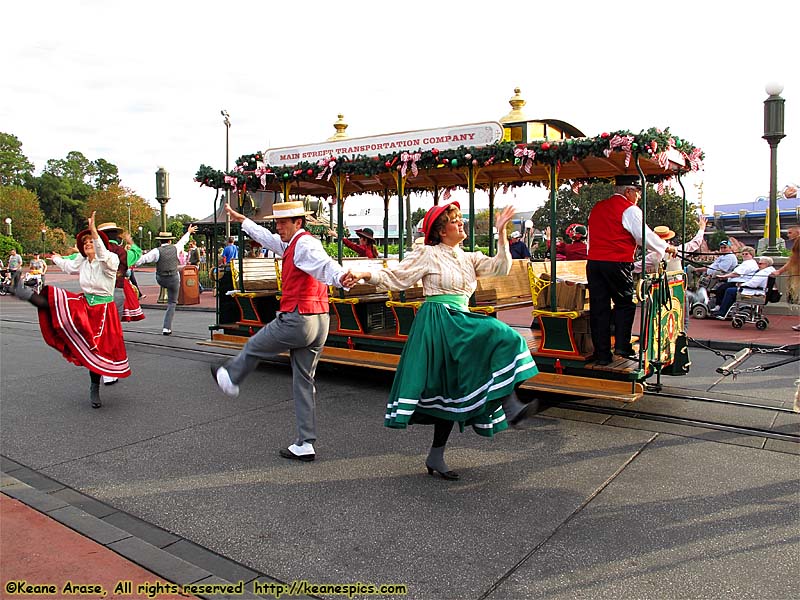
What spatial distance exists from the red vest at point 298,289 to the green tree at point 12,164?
86461 mm

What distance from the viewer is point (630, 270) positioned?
20.9 feet

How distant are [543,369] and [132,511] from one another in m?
3.99

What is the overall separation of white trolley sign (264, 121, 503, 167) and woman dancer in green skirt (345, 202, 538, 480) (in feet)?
7.93

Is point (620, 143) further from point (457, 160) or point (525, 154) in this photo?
point (457, 160)

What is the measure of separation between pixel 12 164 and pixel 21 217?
98.4 ft

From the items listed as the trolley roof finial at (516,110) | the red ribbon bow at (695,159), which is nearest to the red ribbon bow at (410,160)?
the trolley roof finial at (516,110)

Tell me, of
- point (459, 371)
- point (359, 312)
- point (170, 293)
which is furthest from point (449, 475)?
point (170, 293)

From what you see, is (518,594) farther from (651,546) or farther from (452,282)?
(452,282)

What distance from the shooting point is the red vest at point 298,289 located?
201 inches

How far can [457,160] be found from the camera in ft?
22.7

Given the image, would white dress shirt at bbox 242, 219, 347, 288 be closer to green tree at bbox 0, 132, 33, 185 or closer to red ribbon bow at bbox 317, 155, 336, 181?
red ribbon bow at bbox 317, 155, 336, 181

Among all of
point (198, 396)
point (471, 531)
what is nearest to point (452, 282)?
point (471, 531)

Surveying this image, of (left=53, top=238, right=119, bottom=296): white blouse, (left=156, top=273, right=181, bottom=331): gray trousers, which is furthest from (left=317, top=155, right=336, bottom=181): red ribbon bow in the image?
(left=156, top=273, right=181, bottom=331): gray trousers

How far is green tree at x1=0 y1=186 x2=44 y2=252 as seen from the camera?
54.3 meters
